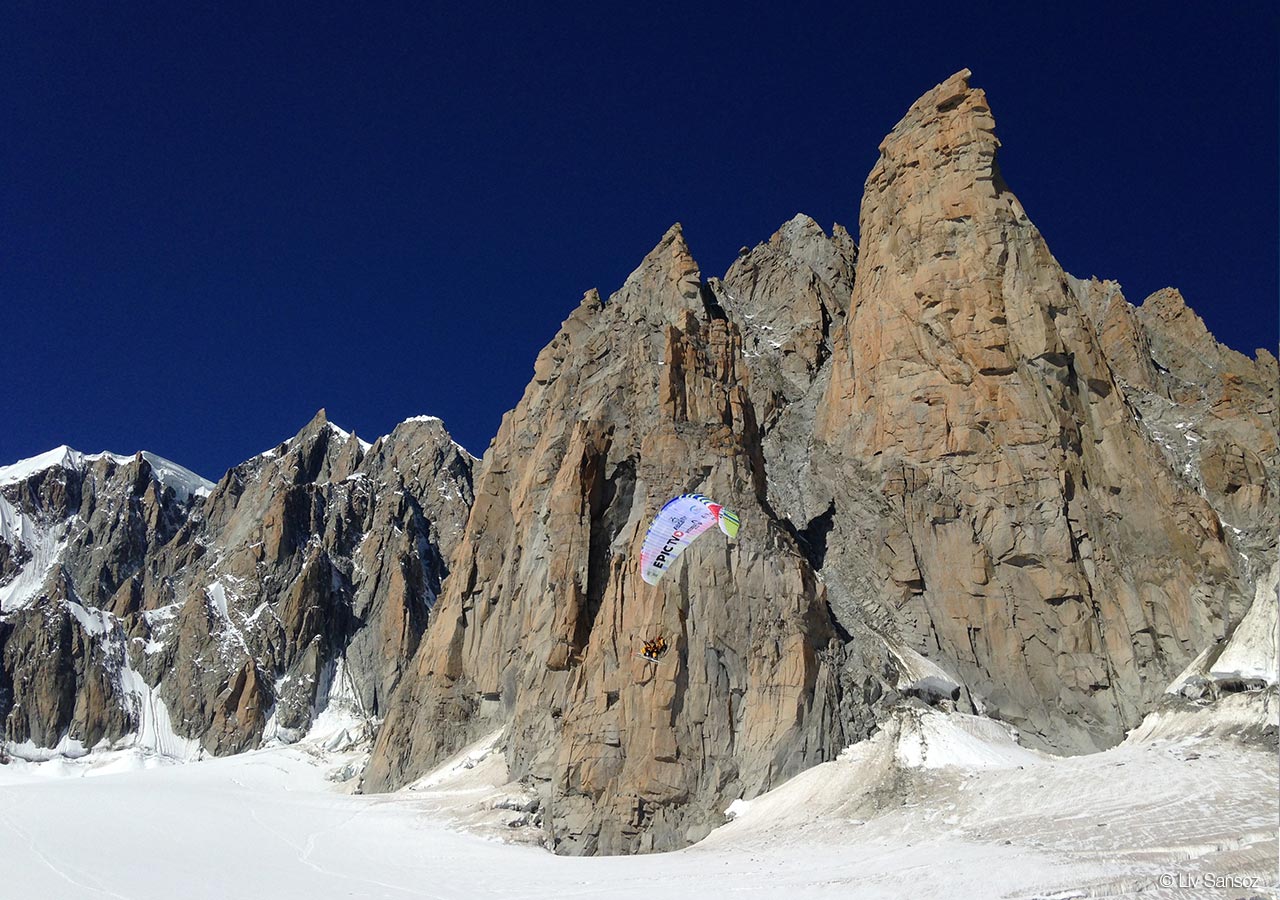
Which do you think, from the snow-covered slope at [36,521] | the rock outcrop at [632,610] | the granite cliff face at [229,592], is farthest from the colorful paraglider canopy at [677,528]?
the snow-covered slope at [36,521]

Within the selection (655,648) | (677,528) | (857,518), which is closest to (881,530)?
(857,518)

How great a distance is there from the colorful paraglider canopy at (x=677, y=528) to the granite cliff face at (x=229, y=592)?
232 ft

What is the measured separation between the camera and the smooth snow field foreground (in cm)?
1811

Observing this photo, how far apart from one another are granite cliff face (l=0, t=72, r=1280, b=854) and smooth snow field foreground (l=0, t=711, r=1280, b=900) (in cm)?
339

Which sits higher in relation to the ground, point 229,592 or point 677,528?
point 229,592

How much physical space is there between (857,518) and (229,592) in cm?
8908

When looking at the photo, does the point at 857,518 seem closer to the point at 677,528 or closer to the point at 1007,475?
the point at 1007,475

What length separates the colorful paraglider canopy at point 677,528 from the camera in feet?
123

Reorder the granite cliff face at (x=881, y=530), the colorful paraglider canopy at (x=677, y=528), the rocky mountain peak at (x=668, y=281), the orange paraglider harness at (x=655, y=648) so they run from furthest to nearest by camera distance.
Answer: the rocky mountain peak at (x=668, y=281)
the colorful paraglider canopy at (x=677, y=528)
the orange paraglider harness at (x=655, y=648)
the granite cliff face at (x=881, y=530)

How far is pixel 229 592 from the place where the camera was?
110 meters

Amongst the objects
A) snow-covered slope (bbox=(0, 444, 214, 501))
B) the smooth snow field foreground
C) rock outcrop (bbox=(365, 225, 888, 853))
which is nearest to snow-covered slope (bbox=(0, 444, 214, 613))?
snow-covered slope (bbox=(0, 444, 214, 501))

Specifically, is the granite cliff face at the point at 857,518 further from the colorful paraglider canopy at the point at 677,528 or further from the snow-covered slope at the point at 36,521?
the snow-covered slope at the point at 36,521

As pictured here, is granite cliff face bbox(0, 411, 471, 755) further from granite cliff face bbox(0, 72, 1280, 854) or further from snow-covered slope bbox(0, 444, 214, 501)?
granite cliff face bbox(0, 72, 1280, 854)

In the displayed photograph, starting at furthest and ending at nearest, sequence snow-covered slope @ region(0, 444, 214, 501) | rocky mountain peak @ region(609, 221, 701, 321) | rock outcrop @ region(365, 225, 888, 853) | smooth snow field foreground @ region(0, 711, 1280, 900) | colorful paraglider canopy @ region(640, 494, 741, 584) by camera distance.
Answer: snow-covered slope @ region(0, 444, 214, 501)
rocky mountain peak @ region(609, 221, 701, 321)
colorful paraglider canopy @ region(640, 494, 741, 584)
rock outcrop @ region(365, 225, 888, 853)
smooth snow field foreground @ region(0, 711, 1280, 900)
